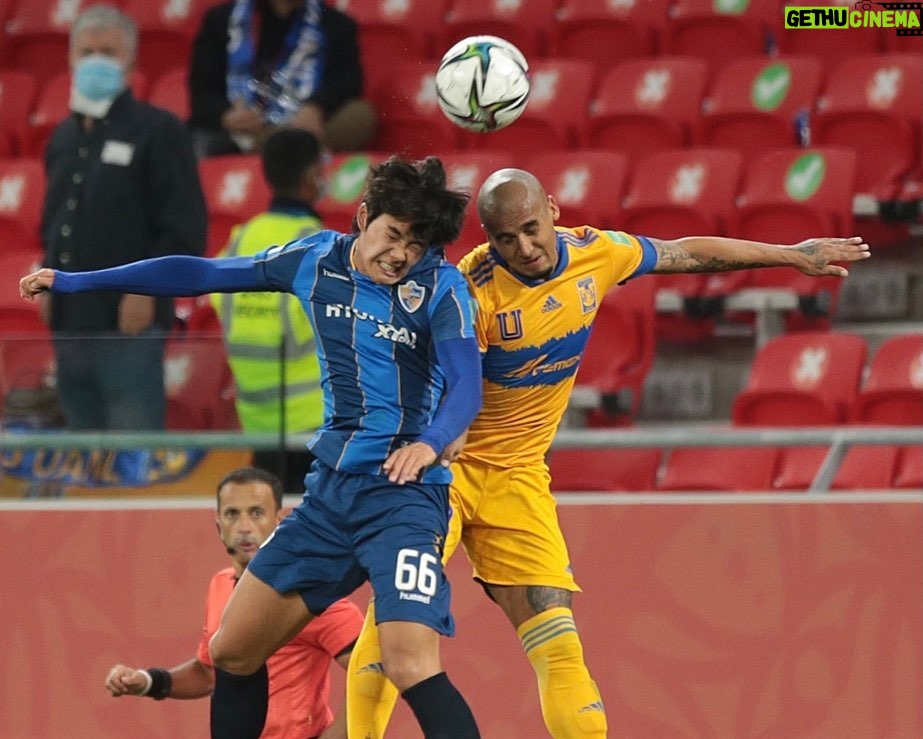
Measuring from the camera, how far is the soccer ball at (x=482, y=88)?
18.1 feet

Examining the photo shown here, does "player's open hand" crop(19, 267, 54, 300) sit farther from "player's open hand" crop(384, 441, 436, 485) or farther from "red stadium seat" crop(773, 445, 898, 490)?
"red stadium seat" crop(773, 445, 898, 490)

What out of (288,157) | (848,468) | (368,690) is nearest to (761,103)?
(848,468)

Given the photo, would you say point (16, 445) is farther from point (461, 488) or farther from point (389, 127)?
point (389, 127)

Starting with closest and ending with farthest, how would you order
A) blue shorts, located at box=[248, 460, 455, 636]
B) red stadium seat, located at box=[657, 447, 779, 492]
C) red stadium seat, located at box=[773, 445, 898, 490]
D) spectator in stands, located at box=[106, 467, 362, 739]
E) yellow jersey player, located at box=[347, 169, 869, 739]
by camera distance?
blue shorts, located at box=[248, 460, 455, 636]
yellow jersey player, located at box=[347, 169, 869, 739]
spectator in stands, located at box=[106, 467, 362, 739]
red stadium seat, located at box=[773, 445, 898, 490]
red stadium seat, located at box=[657, 447, 779, 492]

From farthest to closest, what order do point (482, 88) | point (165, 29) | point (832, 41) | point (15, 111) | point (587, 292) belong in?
point (165, 29), point (15, 111), point (832, 41), point (482, 88), point (587, 292)

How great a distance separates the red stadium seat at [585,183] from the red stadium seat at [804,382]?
1181 millimetres

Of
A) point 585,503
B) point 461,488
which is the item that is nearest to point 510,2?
point 585,503

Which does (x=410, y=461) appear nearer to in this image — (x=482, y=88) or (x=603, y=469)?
(x=482, y=88)

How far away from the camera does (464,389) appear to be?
4773 mm

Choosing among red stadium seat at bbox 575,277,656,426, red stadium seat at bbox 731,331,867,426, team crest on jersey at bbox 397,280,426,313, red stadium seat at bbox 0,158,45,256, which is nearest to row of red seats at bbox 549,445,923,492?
red stadium seat at bbox 731,331,867,426

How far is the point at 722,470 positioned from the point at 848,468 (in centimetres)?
48

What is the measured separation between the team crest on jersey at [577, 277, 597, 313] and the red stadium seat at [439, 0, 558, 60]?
4.65 meters

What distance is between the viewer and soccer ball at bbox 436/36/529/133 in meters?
5.52

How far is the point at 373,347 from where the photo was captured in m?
4.95
